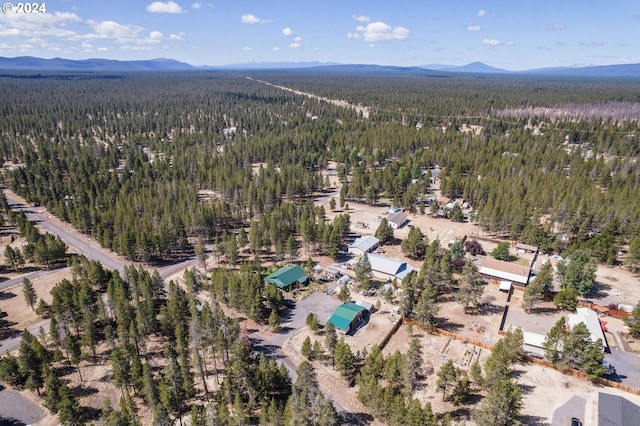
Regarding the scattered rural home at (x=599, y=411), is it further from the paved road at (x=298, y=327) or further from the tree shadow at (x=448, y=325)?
the paved road at (x=298, y=327)

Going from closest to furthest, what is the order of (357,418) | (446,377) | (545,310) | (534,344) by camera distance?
1. (357,418)
2. (446,377)
3. (534,344)
4. (545,310)

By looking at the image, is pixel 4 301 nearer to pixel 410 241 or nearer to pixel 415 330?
pixel 415 330

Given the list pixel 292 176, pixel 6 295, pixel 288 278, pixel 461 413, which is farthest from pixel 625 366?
pixel 6 295

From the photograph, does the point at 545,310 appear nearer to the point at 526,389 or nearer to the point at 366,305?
the point at 526,389

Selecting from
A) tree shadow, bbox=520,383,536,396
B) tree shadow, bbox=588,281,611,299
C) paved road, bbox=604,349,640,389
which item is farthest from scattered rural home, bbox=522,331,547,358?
tree shadow, bbox=588,281,611,299

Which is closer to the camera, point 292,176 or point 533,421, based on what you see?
point 533,421

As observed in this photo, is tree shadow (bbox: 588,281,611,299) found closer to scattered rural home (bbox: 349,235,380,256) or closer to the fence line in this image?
the fence line

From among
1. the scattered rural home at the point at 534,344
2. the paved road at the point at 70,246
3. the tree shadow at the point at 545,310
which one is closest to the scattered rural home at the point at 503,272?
the tree shadow at the point at 545,310
